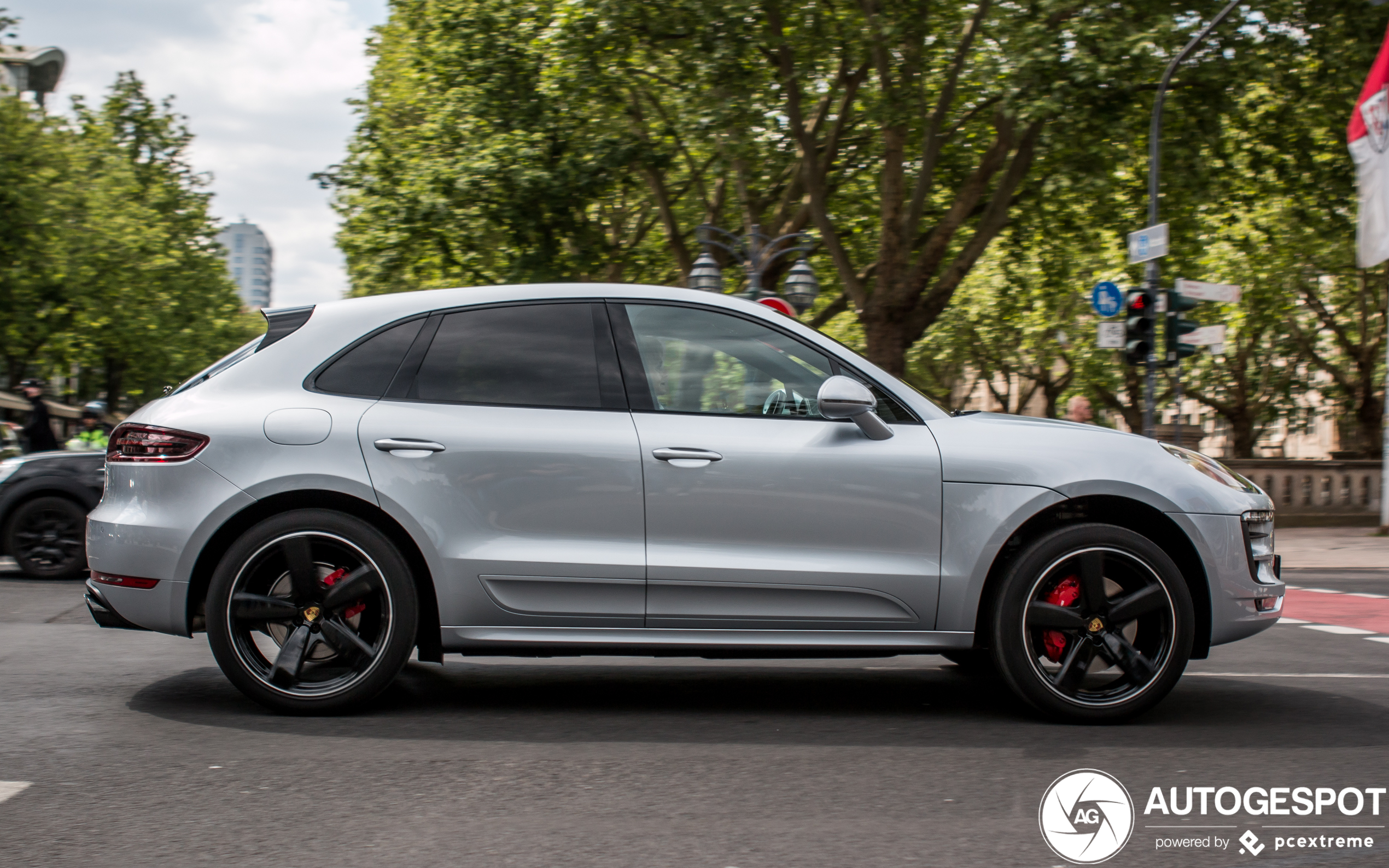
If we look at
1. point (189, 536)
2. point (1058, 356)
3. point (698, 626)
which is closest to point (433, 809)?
point (698, 626)

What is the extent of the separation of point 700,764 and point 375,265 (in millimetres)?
21583

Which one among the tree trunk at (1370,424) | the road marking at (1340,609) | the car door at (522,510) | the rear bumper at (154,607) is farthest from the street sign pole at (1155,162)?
the tree trunk at (1370,424)

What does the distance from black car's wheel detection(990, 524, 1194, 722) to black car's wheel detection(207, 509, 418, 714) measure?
2290 mm

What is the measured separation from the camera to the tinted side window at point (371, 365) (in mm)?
4980

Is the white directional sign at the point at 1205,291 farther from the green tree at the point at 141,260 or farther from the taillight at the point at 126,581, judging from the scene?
the green tree at the point at 141,260

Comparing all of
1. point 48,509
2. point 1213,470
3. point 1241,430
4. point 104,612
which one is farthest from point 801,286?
point 1241,430

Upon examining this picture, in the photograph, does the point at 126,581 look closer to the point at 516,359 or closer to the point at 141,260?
the point at 516,359

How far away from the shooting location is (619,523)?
4.78 meters

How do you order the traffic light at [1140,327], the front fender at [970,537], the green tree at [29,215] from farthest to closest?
1. the green tree at [29,215]
2. the traffic light at [1140,327]
3. the front fender at [970,537]

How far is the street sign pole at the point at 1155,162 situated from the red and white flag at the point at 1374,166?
221 centimetres

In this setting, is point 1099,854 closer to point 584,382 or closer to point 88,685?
point 584,382

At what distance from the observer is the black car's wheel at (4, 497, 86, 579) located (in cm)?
1051

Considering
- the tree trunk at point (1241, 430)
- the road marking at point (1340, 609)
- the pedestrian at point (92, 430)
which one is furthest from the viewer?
the tree trunk at point (1241, 430)

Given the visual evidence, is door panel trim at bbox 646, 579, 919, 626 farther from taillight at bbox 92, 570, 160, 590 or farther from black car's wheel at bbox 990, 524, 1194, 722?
taillight at bbox 92, 570, 160, 590
